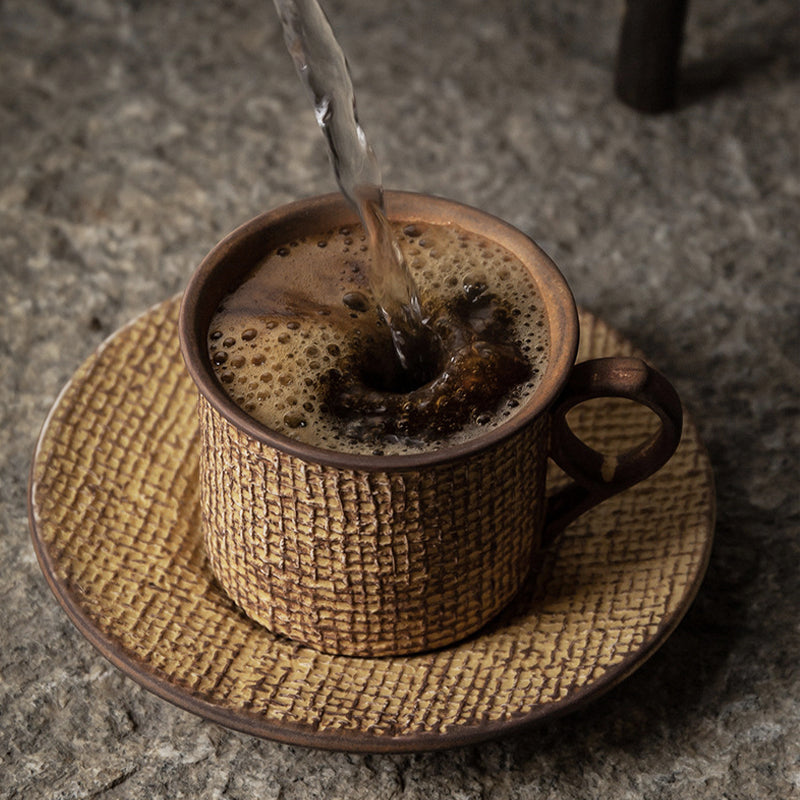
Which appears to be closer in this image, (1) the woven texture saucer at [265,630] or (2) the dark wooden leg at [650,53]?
(1) the woven texture saucer at [265,630]

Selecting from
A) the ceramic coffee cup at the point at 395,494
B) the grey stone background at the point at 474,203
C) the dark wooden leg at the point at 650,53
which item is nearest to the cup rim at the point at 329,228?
the ceramic coffee cup at the point at 395,494

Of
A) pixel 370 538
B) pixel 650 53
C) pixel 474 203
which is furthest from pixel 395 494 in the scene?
pixel 650 53

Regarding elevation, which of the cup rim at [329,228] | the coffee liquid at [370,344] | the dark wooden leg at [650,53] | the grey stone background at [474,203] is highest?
the cup rim at [329,228]

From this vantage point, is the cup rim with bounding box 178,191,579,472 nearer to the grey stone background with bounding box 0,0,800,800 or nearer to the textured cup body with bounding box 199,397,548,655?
the textured cup body with bounding box 199,397,548,655

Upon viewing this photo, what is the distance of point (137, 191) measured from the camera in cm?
145

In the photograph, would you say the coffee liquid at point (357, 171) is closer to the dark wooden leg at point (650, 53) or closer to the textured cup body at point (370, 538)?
the textured cup body at point (370, 538)

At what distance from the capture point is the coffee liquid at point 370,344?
2.87ft

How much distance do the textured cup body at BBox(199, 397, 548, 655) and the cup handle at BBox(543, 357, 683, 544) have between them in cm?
2

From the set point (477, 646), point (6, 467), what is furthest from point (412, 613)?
point (6, 467)

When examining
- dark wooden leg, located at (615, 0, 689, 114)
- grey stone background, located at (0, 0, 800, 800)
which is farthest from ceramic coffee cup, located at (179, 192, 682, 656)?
dark wooden leg, located at (615, 0, 689, 114)

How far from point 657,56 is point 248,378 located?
82 centimetres

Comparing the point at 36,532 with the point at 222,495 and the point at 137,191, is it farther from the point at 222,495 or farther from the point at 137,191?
the point at 137,191

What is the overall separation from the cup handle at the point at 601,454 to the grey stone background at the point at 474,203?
159mm

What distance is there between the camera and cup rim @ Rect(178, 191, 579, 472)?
81cm
